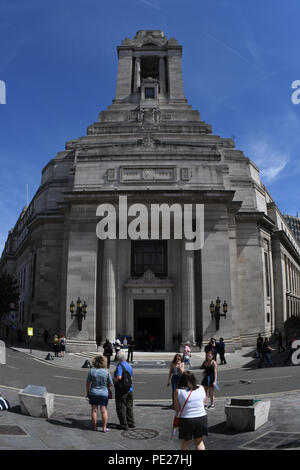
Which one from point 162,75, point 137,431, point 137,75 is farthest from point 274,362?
point 137,75

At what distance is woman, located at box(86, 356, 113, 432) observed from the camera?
9.61 m

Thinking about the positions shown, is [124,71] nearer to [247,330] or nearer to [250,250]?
[250,250]

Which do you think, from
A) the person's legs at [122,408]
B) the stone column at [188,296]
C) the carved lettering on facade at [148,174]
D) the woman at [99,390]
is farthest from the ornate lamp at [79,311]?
the woman at [99,390]

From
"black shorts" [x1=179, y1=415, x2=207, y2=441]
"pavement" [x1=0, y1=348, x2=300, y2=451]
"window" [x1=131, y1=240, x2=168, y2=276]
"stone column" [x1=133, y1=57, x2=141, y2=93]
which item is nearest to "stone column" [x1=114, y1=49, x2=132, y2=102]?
"stone column" [x1=133, y1=57, x2=141, y2=93]

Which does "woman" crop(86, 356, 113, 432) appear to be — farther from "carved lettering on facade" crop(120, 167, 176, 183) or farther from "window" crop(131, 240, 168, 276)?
"carved lettering on facade" crop(120, 167, 176, 183)

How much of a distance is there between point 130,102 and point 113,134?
9.63 m

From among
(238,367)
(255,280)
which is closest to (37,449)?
(238,367)

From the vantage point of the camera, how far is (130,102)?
50312 millimetres

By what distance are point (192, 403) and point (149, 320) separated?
1141 inches

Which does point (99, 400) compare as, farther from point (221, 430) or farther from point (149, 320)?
point (149, 320)

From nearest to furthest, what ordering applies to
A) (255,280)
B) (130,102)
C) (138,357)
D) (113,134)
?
1. (138,357)
2. (255,280)
3. (113,134)
4. (130,102)

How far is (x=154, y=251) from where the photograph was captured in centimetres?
3622

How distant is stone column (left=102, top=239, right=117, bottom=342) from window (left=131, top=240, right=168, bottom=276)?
225cm

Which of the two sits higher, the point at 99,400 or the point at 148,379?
the point at 99,400
